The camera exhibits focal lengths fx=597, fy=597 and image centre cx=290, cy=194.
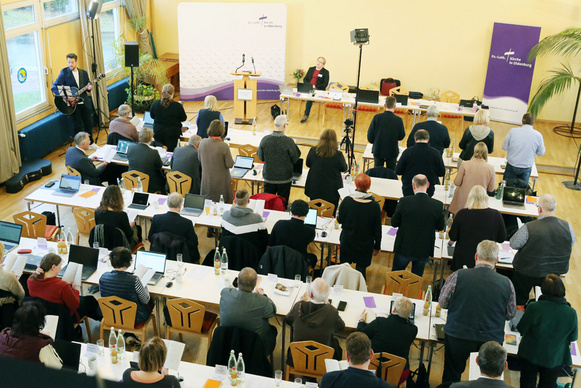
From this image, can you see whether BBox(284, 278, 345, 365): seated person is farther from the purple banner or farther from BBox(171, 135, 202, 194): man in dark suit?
the purple banner

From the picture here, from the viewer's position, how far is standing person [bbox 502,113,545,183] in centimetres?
855

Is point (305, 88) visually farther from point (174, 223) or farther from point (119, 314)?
point (119, 314)

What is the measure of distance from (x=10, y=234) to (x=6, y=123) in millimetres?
4287

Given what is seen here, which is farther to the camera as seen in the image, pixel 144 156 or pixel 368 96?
pixel 368 96

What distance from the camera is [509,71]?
1377 centimetres

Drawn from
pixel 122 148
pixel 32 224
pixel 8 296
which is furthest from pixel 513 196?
pixel 8 296

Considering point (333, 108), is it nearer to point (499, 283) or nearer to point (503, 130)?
point (503, 130)

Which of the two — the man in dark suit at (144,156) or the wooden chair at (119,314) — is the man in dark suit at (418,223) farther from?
the man in dark suit at (144,156)

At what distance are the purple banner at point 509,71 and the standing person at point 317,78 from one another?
3856 mm

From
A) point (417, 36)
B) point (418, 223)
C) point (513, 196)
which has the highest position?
point (417, 36)

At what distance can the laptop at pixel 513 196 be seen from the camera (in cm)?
792

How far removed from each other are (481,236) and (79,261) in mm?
4135

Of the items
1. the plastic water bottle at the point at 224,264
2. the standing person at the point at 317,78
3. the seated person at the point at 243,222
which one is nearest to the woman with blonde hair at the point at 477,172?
the seated person at the point at 243,222

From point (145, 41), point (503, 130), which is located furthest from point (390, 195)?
point (145, 41)
